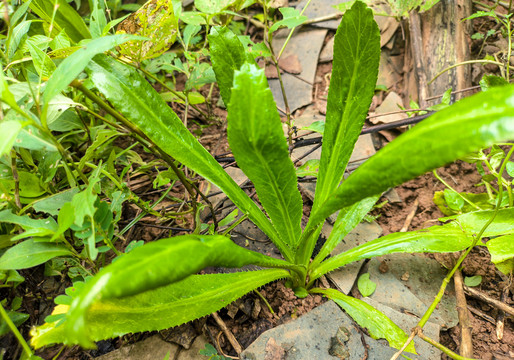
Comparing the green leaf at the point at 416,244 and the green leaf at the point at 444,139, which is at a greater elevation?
the green leaf at the point at 444,139

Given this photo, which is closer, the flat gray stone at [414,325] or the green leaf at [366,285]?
the flat gray stone at [414,325]

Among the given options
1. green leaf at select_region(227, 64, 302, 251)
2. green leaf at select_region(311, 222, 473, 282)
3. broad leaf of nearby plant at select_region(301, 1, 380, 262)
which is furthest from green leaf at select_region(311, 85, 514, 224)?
green leaf at select_region(311, 222, 473, 282)

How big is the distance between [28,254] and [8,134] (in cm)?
37

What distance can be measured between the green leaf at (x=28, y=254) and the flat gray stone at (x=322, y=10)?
69.2 inches

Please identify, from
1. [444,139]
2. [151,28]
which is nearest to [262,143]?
[444,139]

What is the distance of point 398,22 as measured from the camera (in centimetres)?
188

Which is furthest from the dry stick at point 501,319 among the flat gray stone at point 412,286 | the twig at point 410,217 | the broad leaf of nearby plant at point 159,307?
the broad leaf of nearby plant at point 159,307

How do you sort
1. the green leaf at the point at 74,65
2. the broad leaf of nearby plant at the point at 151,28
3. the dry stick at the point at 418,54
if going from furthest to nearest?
the dry stick at the point at 418,54 → the broad leaf of nearby plant at the point at 151,28 → the green leaf at the point at 74,65

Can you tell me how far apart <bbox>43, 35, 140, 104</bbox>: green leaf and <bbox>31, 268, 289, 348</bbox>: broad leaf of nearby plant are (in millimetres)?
487

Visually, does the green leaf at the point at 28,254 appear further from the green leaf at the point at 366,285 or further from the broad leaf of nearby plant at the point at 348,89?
the green leaf at the point at 366,285

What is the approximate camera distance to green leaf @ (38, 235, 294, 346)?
0.55m

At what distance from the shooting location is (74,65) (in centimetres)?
73

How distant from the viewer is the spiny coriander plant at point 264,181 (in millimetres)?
581

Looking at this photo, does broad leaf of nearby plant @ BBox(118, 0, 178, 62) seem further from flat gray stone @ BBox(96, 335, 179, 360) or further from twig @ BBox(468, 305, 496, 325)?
twig @ BBox(468, 305, 496, 325)
